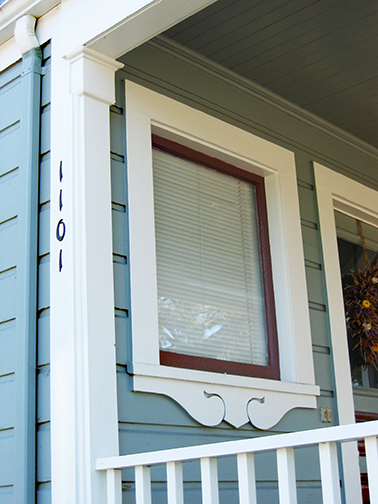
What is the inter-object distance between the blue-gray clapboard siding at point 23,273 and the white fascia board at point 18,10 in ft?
0.50

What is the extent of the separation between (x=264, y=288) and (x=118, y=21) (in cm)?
135

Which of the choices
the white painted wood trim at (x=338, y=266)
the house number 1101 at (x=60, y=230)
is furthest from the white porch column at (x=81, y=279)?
the white painted wood trim at (x=338, y=266)

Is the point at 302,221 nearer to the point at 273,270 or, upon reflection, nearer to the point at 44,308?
the point at 273,270

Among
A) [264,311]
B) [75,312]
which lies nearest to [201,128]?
[264,311]

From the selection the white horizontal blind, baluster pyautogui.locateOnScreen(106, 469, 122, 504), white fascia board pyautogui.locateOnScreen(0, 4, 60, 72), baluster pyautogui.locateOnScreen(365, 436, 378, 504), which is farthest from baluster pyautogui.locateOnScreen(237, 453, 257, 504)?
white fascia board pyautogui.locateOnScreen(0, 4, 60, 72)

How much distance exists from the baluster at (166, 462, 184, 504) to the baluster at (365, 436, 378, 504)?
22.7 inches

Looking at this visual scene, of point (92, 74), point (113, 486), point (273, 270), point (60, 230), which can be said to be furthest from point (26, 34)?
point (113, 486)

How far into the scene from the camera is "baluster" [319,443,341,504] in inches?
58.1

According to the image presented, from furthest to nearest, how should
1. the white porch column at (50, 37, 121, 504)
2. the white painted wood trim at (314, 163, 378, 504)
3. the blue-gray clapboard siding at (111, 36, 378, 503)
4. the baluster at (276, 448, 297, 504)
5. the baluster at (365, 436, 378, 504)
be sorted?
the white painted wood trim at (314, 163, 378, 504), the blue-gray clapboard siding at (111, 36, 378, 503), the white porch column at (50, 37, 121, 504), the baluster at (276, 448, 297, 504), the baluster at (365, 436, 378, 504)

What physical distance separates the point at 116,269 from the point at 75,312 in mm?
280

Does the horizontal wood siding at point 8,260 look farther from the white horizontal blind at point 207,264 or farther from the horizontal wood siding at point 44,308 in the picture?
the white horizontal blind at point 207,264

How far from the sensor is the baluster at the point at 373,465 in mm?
1377

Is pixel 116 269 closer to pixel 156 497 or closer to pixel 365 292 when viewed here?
pixel 156 497

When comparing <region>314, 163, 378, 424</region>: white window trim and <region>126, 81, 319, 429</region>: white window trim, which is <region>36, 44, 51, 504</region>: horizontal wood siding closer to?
<region>126, 81, 319, 429</region>: white window trim
